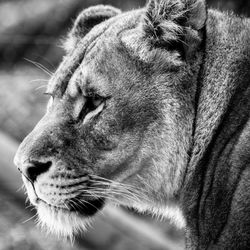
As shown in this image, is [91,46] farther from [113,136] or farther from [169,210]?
[169,210]

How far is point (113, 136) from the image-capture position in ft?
12.9

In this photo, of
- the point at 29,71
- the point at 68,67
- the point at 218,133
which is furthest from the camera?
the point at 29,71

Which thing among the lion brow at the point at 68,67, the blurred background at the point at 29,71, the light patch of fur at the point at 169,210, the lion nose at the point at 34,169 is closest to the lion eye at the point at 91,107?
the lion brow at the point at 68,67

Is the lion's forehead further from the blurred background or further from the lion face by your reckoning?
the blurred background

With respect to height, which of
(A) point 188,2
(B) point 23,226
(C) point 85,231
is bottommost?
(B) point 23,226

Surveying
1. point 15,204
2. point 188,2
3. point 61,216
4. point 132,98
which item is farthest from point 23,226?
point 188,2

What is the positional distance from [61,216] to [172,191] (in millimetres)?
642

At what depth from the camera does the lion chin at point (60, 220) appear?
406 centimetres

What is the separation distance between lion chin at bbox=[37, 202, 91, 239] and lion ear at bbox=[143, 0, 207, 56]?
1085 mm

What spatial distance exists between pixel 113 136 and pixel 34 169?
463mm

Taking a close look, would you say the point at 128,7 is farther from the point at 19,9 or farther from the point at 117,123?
the point at 117,123

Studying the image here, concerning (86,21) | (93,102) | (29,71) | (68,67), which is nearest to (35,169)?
(93,102)

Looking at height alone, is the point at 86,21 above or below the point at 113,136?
above

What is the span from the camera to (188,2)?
3.91 meters
